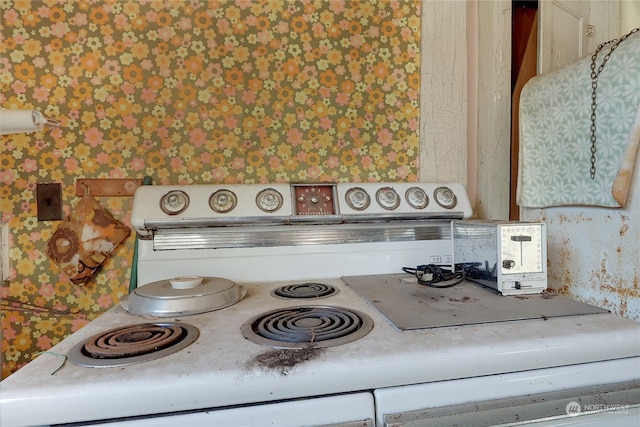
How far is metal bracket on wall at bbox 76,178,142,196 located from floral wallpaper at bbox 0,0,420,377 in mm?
22

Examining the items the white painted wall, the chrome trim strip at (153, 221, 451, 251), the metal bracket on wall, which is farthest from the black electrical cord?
the metal bracket on wall

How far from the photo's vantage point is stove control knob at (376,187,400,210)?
1.30m

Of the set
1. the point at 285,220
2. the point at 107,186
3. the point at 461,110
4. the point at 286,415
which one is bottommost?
the point at 286,415

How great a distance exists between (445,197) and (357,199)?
13.4 inches

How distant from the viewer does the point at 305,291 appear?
42.8 inches

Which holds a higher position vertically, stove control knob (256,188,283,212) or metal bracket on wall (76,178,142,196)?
metal bracket on wall (76,178,142,196)

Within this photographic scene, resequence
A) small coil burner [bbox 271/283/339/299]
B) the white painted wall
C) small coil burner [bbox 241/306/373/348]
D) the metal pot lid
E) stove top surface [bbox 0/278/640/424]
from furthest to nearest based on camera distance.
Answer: the white painted wall, small coil burner [bbox 271/283/339/299], the metal pot lid, small coil burner [bbox 241/306/373/348], stove top surface [bbox 0/278/640/424]

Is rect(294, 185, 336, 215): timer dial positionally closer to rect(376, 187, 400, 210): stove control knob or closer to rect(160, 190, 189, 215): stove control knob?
rect(376, 187, 400, 210): stove control knob

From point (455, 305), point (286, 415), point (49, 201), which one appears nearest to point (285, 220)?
point (455, 305)

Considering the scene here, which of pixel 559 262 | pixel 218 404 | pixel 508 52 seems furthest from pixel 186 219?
pixel 508 52

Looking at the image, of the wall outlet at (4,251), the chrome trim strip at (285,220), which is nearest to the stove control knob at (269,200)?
the chrome trim strip at (285,220)

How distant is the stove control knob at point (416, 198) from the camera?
1.32 m

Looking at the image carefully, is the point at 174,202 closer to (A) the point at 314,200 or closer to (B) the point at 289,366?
(A) the point at 314,200

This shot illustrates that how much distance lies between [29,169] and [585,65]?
1807 millimetres
